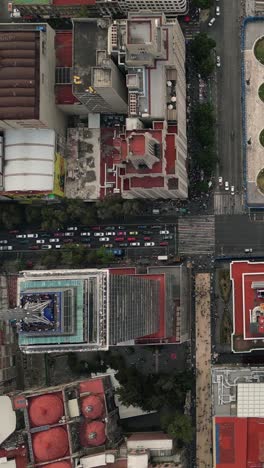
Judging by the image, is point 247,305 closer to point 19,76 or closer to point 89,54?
point 89,54

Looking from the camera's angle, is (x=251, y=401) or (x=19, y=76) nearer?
(x=251, y=401)

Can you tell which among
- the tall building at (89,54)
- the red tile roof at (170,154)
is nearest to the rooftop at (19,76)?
the tall building at (89,54)

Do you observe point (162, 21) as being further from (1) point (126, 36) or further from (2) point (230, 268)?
(2) point (230, 268)

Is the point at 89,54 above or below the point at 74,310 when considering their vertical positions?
above

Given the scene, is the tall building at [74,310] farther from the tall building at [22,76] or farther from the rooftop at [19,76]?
the rooftop at [19,76]

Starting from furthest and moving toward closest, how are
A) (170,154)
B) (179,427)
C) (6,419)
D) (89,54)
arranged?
(6,419), (179,427), (89,54), (170,154)

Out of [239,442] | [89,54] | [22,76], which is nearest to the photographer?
[239,442]

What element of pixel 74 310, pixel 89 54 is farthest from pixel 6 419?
pixel 89 54

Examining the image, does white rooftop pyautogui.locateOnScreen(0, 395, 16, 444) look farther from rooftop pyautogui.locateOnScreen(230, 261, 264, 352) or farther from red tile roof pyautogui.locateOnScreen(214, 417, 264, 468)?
rooftop pyautogui.locateOnScreen(230, 261, 264, 352)
